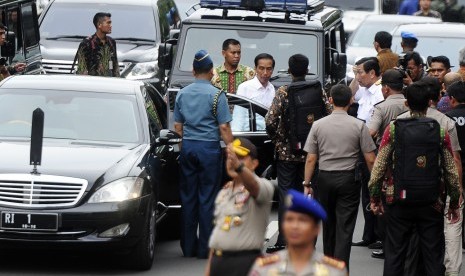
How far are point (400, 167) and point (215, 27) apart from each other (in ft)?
23.2

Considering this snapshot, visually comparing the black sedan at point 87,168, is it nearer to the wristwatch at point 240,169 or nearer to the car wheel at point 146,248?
the car wheel at point 146,248

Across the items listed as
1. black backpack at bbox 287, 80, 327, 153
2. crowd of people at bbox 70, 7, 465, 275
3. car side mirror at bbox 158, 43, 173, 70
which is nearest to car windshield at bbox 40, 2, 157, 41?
car side mirror at bbox 158, 43, 173, 70

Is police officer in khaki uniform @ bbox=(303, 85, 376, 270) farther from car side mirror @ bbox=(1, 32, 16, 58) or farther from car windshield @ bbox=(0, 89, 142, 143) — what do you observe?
car side mirror @ bbox=(1, 32, 16, 58)

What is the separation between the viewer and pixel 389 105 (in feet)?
42.4

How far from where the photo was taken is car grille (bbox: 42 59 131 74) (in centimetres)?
2262

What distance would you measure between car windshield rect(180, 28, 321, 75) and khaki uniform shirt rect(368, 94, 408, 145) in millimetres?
4840

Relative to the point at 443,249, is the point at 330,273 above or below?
above

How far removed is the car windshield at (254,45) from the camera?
58.6ft

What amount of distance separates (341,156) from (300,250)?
514 centimetres

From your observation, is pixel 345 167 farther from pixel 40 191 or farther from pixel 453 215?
pixel 40 191

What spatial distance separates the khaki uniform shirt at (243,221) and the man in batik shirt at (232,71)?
7770mm

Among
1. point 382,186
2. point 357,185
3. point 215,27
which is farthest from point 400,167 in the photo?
point 215,27

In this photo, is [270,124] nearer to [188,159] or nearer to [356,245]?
[188,159]

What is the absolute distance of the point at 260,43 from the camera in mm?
18062
